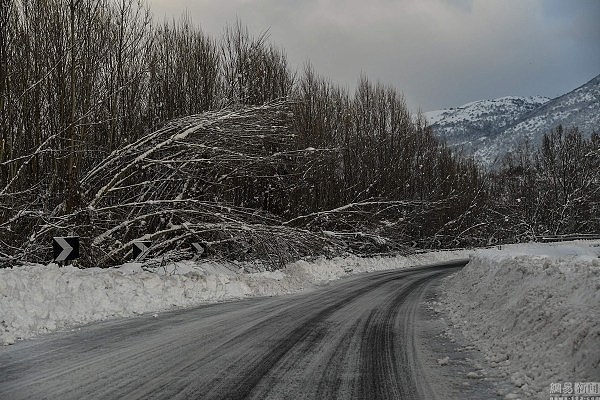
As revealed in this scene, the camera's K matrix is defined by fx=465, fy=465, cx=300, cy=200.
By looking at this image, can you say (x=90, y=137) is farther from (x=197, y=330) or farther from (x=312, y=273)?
(x=197, y=330)

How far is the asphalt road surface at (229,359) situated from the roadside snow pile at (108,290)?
0.85m

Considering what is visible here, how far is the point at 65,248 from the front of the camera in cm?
1155

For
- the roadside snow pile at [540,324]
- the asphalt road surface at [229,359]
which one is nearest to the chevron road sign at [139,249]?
the asphalt road surface at [229,359]

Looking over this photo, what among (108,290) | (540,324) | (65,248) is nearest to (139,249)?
(65,248)

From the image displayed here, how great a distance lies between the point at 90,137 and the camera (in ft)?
61.3

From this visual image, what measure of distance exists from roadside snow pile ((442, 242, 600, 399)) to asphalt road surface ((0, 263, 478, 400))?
3.18ft

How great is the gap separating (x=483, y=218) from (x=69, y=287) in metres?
53.2

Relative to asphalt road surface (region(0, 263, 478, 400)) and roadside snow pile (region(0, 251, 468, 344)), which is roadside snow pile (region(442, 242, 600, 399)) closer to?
asphalt road surface (region(0, 263, 478, 400))

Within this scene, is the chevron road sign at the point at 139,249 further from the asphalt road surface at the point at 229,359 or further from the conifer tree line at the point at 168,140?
the asphalt road surface at the point at 229,359

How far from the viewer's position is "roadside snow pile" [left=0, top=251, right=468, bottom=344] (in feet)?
28.1

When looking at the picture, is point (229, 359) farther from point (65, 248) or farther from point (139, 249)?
point (139, 249)

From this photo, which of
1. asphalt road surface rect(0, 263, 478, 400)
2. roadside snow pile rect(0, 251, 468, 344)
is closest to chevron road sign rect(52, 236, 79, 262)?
roadside snow pile rect(0, 251, 468, 344)

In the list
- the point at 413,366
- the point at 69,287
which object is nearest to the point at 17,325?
the point at 69,287

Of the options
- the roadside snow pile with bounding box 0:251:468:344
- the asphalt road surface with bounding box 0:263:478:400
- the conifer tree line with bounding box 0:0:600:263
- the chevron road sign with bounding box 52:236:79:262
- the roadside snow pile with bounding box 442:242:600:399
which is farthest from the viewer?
the conifer tree line with bounding box 0:0:600:263
